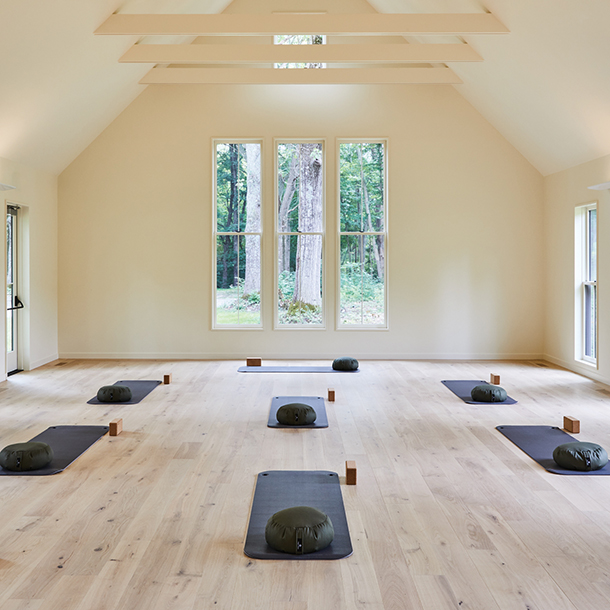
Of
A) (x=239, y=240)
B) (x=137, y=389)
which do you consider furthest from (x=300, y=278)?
(x=137, y=389)

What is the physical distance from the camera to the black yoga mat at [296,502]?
264 centimetres

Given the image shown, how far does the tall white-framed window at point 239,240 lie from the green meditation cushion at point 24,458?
4591 mm

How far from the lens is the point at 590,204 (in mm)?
6883

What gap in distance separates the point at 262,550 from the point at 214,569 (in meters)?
→ 0.25

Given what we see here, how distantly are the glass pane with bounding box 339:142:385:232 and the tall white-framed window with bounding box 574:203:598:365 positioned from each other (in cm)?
256

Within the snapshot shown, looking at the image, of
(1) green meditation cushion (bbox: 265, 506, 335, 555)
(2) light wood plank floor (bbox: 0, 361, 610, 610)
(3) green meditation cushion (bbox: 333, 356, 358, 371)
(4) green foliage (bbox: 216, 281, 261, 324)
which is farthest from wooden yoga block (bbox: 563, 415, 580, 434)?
(4) green foliage (bbox: 216, 281, 261, 324)

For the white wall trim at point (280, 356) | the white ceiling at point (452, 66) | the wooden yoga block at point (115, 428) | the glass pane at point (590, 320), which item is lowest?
the wooden yoga block at point (115, 428)

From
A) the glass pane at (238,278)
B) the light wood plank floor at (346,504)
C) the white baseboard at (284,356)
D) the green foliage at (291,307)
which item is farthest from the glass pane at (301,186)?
the light wood plank floor at (346,504)

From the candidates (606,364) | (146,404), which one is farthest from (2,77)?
(606,364)

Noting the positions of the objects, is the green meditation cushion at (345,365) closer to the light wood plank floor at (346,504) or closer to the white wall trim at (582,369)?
the light wood plank floor at (346,504)

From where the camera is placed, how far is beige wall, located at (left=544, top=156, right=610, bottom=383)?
256 inches

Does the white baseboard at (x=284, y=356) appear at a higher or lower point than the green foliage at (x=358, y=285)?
lower

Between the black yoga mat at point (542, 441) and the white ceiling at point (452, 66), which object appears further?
the white ceiling at point (452, 66)

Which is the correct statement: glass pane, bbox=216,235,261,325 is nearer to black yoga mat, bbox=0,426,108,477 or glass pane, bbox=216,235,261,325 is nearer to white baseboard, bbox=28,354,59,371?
white baseboard, bbox=28,354,59,371
